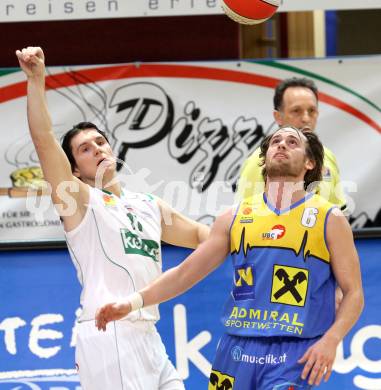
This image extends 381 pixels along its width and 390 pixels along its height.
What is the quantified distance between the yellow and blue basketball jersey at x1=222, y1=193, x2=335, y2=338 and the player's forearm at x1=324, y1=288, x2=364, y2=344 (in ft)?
0.41

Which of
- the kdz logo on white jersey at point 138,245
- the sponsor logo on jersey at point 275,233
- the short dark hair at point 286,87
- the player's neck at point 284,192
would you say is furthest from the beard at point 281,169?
the short dark hair at point 286,87

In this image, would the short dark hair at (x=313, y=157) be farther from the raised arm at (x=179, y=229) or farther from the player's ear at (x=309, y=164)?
the raised arm at (x=179, y=229)

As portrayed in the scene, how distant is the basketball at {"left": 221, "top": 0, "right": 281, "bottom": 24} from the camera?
7.21 m

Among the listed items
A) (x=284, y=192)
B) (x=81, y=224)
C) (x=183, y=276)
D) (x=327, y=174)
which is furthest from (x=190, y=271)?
(x=327, y=174)

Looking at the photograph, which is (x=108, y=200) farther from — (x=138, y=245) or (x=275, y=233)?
(x=275, y=233)

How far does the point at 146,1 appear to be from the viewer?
820 cm

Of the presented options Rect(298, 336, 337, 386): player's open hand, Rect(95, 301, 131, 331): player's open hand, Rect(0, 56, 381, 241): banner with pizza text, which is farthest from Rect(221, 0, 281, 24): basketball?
Rect(298, 336, 337, 386): player's open hand

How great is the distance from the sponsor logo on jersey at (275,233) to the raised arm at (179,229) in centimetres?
101

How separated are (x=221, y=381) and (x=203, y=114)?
3.27 meters

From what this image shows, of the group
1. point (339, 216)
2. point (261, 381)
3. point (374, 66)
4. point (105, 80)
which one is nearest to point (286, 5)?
point (374, 66)

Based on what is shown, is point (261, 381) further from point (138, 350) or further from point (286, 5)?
point (286, 5)

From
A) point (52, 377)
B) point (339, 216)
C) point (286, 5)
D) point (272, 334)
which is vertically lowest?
point (52, 377)

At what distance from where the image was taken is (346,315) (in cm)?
553

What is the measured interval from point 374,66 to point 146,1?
179cm
